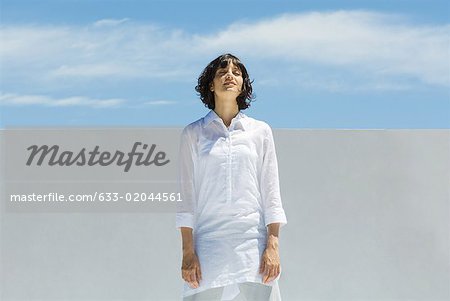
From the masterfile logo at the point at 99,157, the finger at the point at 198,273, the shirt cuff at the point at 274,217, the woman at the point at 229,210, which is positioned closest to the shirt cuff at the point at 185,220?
the woman at the point at 229,210

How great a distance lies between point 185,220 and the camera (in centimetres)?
259

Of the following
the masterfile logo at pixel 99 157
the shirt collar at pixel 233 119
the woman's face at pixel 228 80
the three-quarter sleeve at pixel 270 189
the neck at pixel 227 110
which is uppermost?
the masterfile logo at pixel 99 157

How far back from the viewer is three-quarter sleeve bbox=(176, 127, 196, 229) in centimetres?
259

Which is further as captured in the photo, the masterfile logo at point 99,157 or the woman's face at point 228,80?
the masterfile logo at point 99,157

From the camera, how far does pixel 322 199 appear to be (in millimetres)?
6027

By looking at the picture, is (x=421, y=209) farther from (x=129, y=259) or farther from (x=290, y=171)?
(x=129, y=259)

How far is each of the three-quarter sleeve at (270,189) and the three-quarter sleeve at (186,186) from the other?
0.22 meters

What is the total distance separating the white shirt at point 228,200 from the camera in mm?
2584

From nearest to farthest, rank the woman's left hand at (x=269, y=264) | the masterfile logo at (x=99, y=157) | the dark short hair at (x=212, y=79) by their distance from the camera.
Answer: the woman's left hand at (x=269, y=264) < the dark short hair at (x=212, y=79) < the masterfile logo at (x=99, y=157)

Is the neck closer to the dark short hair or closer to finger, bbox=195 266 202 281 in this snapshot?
the dark short hair

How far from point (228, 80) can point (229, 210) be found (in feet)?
1.34

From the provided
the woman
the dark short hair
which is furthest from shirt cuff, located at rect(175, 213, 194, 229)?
the dark short hair

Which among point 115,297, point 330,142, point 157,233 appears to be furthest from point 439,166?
point 115,297

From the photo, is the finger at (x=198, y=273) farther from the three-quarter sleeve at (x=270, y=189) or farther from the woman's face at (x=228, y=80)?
the woman's face at (x=228, y=80)
